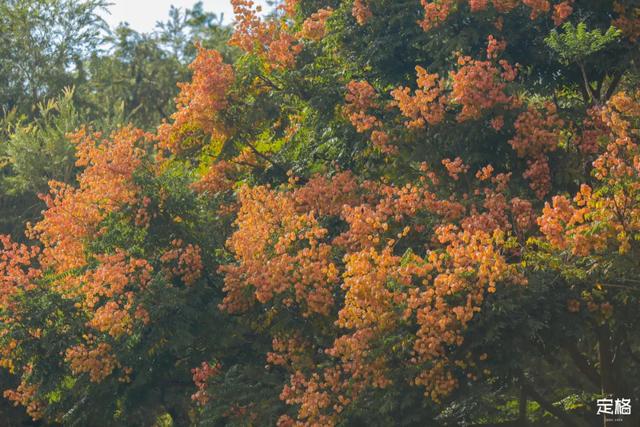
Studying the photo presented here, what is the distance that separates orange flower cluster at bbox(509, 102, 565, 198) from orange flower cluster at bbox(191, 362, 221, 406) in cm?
386

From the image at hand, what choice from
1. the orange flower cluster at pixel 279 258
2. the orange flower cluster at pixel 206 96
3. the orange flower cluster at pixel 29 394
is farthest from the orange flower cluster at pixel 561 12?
the orange flower cluster at pixel 29 394

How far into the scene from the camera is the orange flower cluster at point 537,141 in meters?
11.3

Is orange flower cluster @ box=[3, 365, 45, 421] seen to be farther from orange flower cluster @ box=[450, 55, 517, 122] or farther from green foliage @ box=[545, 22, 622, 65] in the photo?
green foliage @ box=[545, 22, 622, 65]

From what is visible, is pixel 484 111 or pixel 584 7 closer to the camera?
pixel 484 111

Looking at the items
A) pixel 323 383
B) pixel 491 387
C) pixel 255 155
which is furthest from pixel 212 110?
pixel 491 387

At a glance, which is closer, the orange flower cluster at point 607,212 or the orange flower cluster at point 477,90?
the orange flower cluster at point 607,212

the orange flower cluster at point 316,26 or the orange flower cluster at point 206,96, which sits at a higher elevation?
the orange flower cluster at point 316,26

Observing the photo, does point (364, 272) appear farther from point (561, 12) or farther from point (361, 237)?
point (561, 12)

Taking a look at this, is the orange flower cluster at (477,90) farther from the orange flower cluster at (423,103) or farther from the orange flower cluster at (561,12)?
the orange flower cluster at (561,12)

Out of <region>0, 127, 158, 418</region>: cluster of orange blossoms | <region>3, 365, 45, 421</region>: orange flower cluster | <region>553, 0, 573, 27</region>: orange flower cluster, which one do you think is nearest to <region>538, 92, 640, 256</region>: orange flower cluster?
<region>553, 0, 573, 27</region>: orange flower cluster

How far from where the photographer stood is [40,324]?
1162 cm

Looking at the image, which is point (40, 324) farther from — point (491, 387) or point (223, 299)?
point (491, 387)

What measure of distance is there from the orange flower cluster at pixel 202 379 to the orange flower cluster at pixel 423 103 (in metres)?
3.30

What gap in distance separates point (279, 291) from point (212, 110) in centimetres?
311
